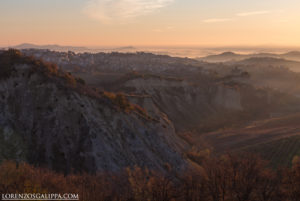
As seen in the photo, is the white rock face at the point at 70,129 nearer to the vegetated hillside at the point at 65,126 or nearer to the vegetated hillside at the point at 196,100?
the vegetated hillside at the point at 65,126

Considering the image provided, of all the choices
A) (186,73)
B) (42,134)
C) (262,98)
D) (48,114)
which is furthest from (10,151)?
(186,73)

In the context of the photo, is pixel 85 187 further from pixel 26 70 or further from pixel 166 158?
pixel 26 70

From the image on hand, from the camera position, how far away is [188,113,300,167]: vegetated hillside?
116 ft

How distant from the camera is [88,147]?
68.6ft

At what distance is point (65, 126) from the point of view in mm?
21750

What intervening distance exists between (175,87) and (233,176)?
53.7 meters

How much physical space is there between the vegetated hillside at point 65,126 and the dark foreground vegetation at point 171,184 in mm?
2307

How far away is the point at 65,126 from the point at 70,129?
0.50 meters

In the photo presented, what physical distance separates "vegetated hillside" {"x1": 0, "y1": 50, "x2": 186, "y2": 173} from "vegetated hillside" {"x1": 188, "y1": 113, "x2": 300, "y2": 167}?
15520mm

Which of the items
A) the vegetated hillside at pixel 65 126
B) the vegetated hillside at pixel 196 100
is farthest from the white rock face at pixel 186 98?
the vegetated hillside at pixel 65 126

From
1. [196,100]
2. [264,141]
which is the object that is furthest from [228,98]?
[264,141]

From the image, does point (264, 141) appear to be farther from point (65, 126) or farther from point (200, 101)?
point (200, 101)

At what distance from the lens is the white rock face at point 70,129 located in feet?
67.7

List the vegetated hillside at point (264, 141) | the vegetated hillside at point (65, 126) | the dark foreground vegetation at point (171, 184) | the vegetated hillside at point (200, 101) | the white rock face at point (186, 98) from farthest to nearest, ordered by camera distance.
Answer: the white rock face at point (186, 98)
the vegetated hillside at point (200, 101)
the vegetated hillside at point (264, 141)
the vegetated hillside at point (65, 126)
the dark foreground vegetation at point (171, 184)
